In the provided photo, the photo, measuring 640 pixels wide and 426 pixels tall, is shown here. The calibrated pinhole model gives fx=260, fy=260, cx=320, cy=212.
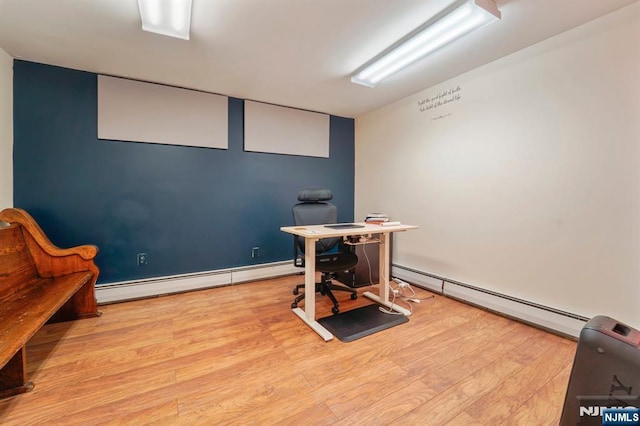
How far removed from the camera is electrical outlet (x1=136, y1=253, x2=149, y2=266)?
303cm

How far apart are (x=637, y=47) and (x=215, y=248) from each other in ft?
14.0

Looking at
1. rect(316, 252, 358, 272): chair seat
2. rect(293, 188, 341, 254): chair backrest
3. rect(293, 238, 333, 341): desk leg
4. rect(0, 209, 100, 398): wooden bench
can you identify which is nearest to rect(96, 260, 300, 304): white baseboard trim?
rect(0, 209, 100, 398): wooden bench

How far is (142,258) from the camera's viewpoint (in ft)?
10.0

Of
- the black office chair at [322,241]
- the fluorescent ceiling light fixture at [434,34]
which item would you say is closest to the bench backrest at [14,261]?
the black office chair at [322,241]

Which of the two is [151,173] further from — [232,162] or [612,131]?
[612,131]

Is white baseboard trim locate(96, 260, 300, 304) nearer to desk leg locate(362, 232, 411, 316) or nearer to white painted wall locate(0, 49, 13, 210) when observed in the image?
white painted wall locate(0, 49, 13, 210)

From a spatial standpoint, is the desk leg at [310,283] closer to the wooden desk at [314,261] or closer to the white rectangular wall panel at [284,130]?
the wooden desk at [314,261]

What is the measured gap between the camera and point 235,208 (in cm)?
357

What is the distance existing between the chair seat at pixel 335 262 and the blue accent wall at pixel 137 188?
1303 mm

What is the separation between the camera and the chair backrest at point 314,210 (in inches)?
112

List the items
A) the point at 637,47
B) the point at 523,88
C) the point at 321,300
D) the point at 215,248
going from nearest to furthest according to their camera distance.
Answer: the point at 637,47, the point at 523,88, the point at 321,300, the point at 215,248

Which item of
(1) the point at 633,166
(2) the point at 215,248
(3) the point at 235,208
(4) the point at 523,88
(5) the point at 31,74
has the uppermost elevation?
(5) the point at 31,74

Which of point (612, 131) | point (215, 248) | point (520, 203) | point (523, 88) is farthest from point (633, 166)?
point (215, 248)

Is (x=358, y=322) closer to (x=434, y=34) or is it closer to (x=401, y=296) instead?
(x=401, y=296)
